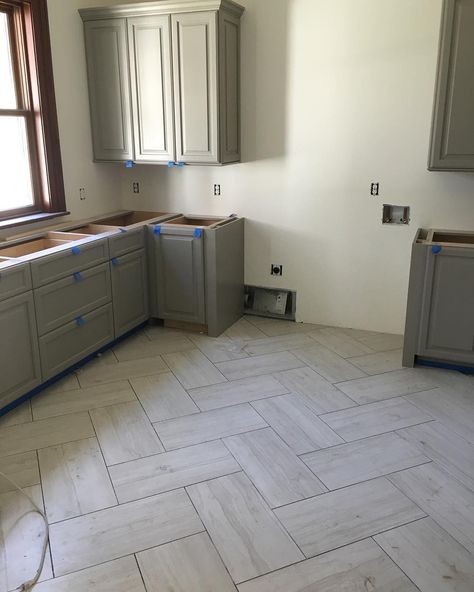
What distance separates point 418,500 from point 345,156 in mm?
2487

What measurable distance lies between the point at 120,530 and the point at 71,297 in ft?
5.36

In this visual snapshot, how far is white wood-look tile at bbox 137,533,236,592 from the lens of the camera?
1897 mm

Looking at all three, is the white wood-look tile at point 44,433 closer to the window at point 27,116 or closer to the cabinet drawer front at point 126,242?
the cabinet drawer front at point 126,242

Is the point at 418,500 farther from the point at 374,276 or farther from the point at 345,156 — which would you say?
the point at 345,156

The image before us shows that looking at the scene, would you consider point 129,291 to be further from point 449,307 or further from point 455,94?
point 455,94

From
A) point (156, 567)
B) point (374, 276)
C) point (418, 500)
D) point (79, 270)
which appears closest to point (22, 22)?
point (79, 270)

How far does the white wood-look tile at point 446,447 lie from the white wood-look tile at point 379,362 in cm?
68

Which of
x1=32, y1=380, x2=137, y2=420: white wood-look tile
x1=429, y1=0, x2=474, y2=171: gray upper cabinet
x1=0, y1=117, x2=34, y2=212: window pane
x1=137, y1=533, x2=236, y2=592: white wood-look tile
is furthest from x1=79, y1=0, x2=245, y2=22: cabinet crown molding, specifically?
x1=137, y1=533, x2=236, y2=592: white wood-look tile

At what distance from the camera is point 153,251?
4148mm

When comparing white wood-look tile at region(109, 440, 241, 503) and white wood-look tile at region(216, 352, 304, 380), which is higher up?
white wood-look tile at region(216, 352, 304, 380)

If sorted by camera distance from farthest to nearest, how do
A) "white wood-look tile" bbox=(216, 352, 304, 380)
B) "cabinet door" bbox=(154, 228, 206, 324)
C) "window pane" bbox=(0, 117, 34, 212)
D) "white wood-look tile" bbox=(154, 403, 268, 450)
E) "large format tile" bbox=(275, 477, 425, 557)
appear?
"cabinet door" bbox=(154, 228, 206, 324) → "window pane" bbox=(0, 117, 34, 212) → "white wood-look tile" bbox=(216, 352, 304, 380) → "white wood-look tile" bbox=(154, 403, 268, 450) → "large format tile" bbox=(275, 477, 425, 557)

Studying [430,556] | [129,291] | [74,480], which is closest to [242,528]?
[430,556]

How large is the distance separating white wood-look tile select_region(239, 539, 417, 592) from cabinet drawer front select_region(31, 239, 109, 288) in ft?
6.55

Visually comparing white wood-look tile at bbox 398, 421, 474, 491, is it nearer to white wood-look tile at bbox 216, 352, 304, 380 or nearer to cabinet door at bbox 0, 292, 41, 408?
white wood-look tile at bbox 216, 352, 304, 380
